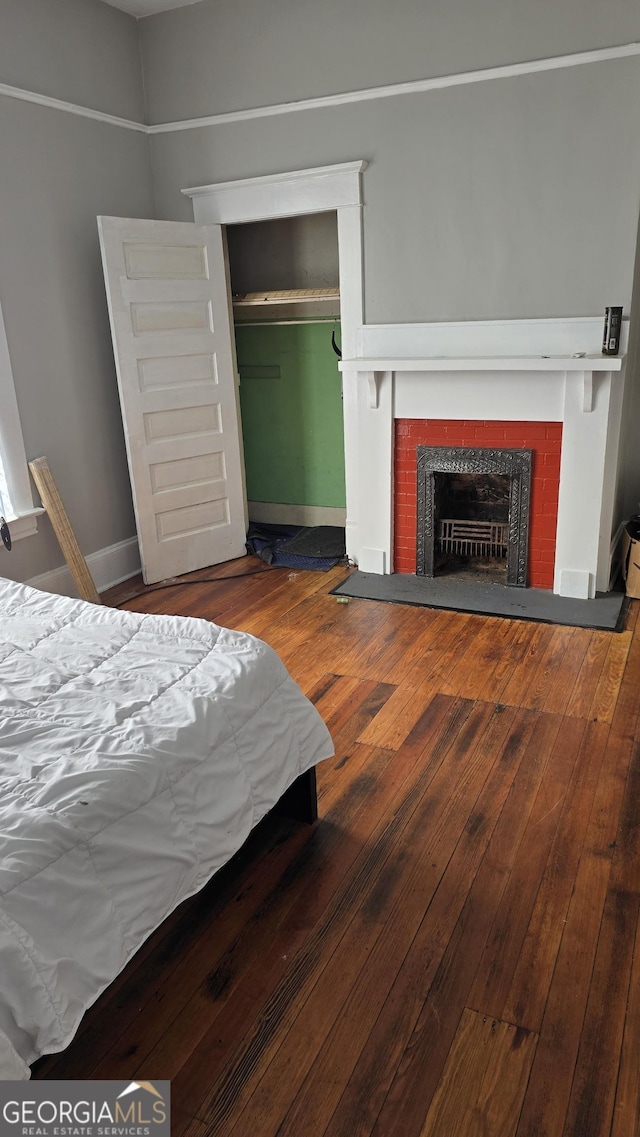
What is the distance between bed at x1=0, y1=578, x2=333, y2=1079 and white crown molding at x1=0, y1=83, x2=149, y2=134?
2749mm

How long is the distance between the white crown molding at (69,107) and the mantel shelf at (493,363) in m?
1.82

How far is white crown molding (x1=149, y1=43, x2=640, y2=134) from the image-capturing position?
3.57m

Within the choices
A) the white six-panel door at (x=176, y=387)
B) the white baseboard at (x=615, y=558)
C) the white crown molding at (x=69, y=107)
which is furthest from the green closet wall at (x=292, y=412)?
the white baseboard at (x=615, y=558)

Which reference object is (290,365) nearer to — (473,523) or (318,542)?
(318,542)

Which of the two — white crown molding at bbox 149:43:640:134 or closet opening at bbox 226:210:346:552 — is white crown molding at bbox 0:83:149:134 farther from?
closet opening at bbox 226:210:346:552

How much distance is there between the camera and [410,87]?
155 inches

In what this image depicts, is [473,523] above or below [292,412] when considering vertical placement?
below

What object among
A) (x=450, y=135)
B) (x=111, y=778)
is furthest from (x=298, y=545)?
(x=111, y=778)

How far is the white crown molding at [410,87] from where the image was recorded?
357 centimetres

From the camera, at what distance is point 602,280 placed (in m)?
3.77

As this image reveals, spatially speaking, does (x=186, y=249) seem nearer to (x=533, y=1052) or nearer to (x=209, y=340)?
(x=209, y=340)

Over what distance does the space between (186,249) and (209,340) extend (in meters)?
0.50

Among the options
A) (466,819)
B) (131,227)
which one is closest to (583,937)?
(466,819)

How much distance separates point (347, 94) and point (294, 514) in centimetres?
258
